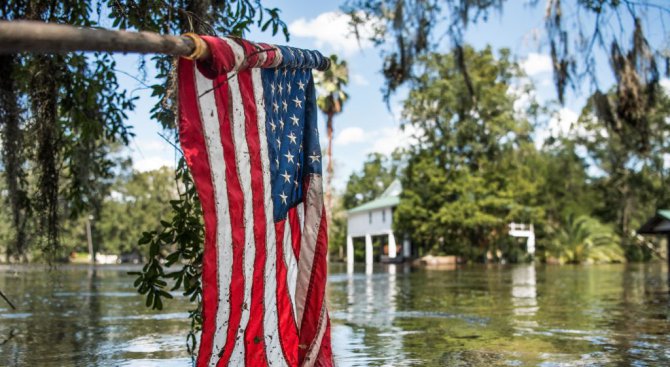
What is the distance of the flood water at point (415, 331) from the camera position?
23.8 ft

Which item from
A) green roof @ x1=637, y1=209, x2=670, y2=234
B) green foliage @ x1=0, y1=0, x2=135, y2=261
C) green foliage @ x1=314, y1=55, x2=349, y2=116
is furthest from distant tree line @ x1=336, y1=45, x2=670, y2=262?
green foliage @ x1=0, y1=0, x2=135, y2=261

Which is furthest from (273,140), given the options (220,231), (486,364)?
(486,364)

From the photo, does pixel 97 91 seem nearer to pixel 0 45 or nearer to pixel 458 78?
pixel 0 45

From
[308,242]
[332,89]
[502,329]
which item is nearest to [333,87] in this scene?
[332,89]

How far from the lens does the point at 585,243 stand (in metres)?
54.2

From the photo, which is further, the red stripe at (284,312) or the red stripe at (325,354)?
the red stripe at (325,354)

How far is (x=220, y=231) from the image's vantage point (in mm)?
3723

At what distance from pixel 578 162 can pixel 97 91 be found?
61167 millimetres

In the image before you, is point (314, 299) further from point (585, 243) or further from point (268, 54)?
point (585, 243)

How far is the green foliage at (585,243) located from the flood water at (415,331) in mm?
39032

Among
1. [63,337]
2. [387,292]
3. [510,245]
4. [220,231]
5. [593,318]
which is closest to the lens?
[220,231]

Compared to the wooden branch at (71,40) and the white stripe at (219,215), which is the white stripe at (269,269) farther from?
the wooden branch at (71,40)

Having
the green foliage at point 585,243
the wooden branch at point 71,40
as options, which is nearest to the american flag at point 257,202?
the wooden branch at point 71,40

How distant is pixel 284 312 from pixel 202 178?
960 millimetres
